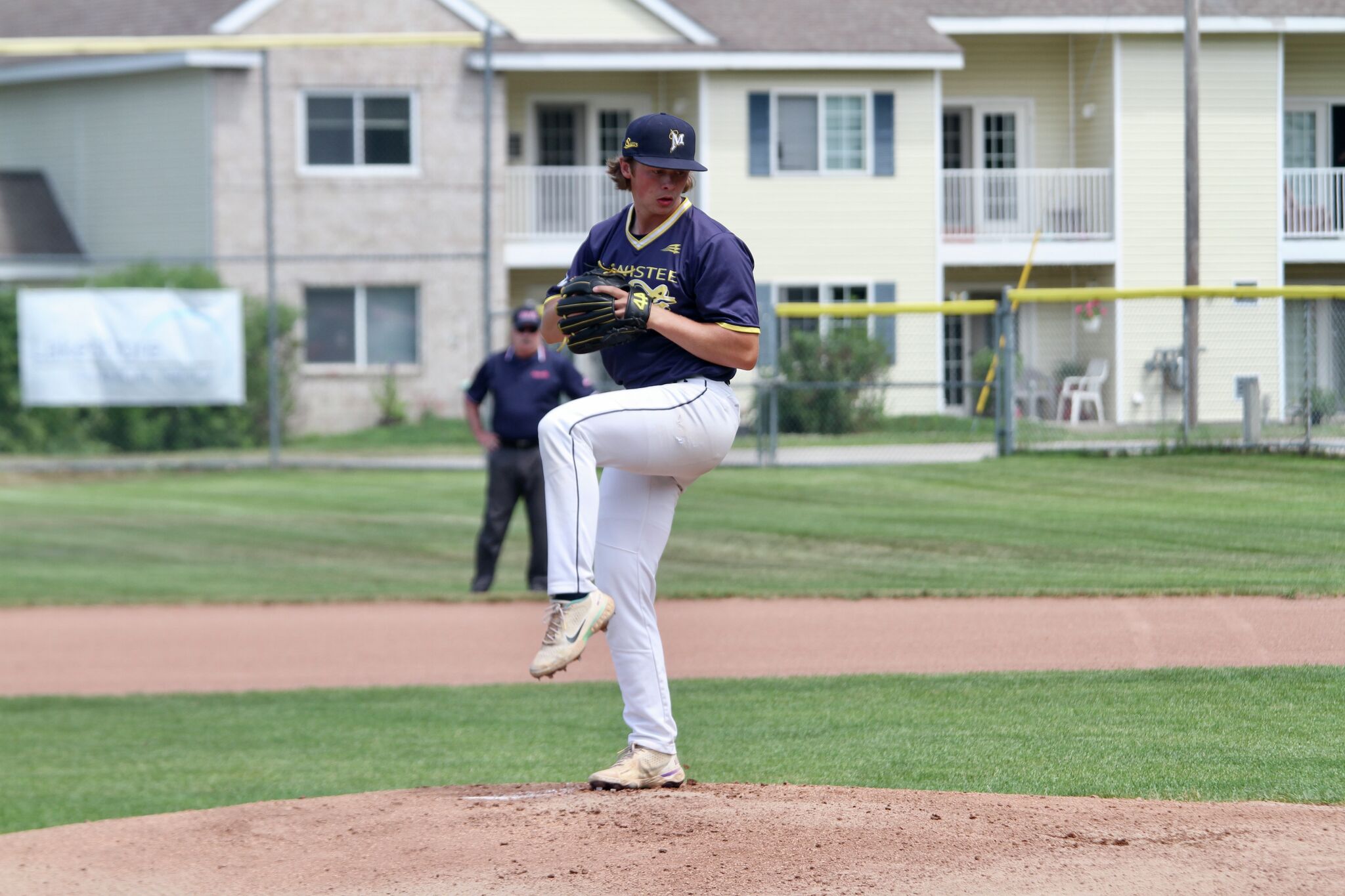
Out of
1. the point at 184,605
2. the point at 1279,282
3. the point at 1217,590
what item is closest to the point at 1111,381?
the point at 1279,282

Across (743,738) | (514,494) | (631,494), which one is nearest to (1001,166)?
(514,494)

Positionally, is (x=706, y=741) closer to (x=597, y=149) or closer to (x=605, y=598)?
(x=605, y=598)

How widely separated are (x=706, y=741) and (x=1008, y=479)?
987cm

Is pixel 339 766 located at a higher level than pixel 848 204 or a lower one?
lower

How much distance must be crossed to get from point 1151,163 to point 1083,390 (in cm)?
533

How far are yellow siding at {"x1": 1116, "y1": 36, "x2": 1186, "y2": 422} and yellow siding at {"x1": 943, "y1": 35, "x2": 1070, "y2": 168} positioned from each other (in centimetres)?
→ 198

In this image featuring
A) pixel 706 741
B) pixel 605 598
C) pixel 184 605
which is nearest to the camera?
pixel 605 598

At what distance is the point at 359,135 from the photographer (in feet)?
88.5

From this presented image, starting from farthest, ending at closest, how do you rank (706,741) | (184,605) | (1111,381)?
(1111,381) → (184,605) → (706,741)

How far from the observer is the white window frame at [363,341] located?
1035 inches

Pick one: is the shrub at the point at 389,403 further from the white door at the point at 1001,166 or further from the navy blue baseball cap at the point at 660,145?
the navy blue baseball cap at the point at 660,145

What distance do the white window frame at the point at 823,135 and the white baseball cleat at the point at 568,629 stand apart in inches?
895

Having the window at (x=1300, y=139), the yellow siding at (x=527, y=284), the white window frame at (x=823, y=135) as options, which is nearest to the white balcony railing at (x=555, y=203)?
the yellow siding at (x=527, y=284)

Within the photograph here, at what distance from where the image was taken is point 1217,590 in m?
10.3
